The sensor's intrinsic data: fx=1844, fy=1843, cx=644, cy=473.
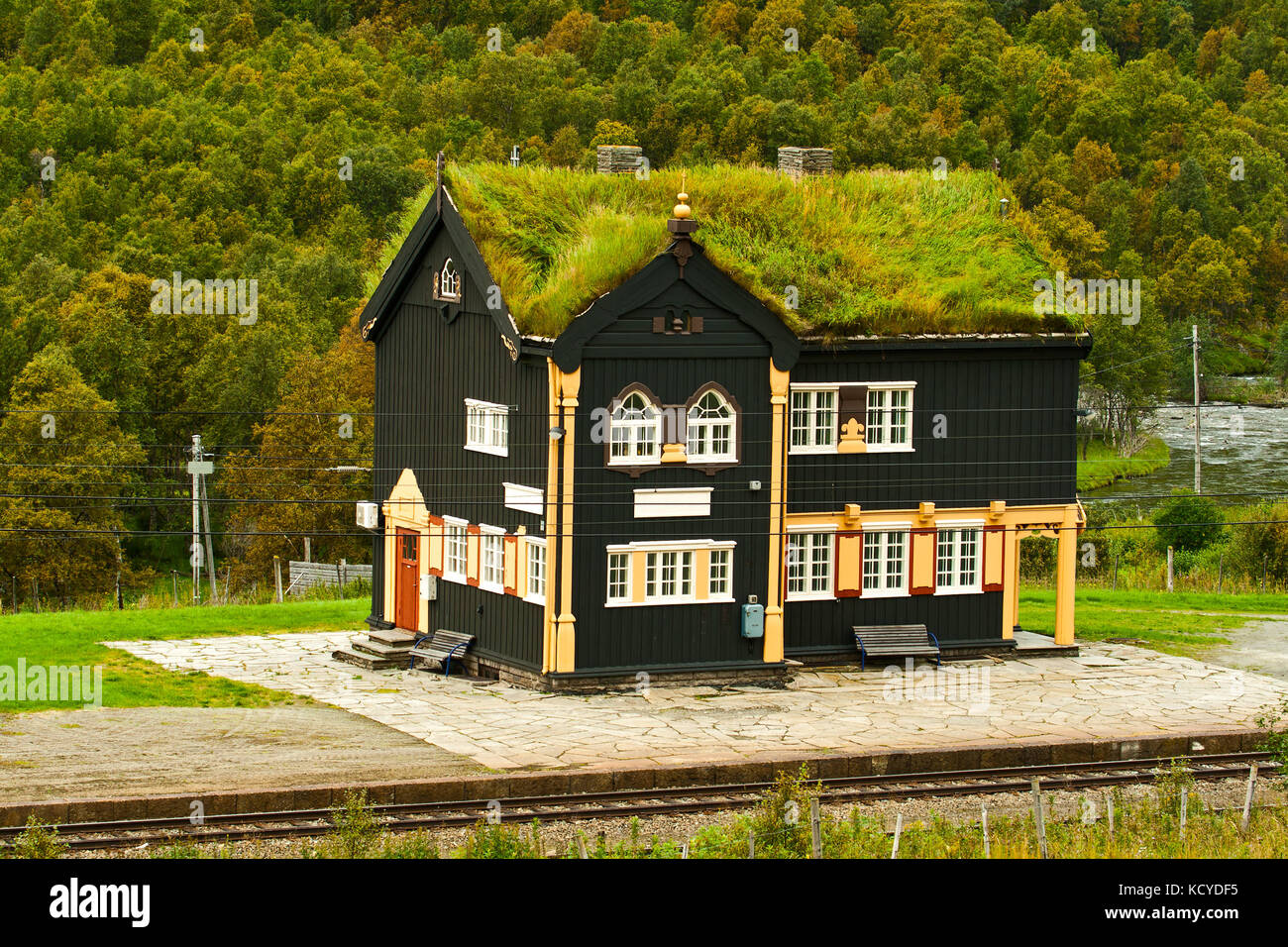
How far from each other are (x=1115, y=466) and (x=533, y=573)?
211 feet

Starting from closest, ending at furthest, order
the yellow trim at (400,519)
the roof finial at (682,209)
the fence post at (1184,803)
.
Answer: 1. the fence post at (1184,803)
2. the roof finial at (682,209)
3. the yellow trim at (400,519)

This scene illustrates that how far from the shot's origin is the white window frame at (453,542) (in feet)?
113

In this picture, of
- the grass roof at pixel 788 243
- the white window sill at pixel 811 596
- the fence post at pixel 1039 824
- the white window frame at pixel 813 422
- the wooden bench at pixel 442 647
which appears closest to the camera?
the fence post at pixel 1039 824

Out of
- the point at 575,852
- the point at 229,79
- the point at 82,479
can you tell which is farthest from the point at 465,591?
the point at 229,79

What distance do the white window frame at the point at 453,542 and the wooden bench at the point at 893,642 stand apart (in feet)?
24.7

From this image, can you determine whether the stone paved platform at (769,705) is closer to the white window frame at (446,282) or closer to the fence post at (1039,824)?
the fence post at (1039,824)

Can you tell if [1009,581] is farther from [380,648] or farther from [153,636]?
[153,636]

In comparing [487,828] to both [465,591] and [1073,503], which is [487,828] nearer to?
[465,591]

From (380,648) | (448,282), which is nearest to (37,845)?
(380,648)

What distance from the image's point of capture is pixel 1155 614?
142 feet

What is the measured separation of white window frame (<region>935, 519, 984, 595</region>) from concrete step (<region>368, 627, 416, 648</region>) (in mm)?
10227

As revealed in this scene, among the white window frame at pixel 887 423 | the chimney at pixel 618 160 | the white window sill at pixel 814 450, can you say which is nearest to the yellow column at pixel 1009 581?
the white window frame at pixel 887 423

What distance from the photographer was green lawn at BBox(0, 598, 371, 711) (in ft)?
104

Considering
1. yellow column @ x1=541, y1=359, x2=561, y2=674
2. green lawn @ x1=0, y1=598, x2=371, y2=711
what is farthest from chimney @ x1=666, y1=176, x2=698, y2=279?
green lawn @ x1=0, y1=598, x2=371, y2=711
